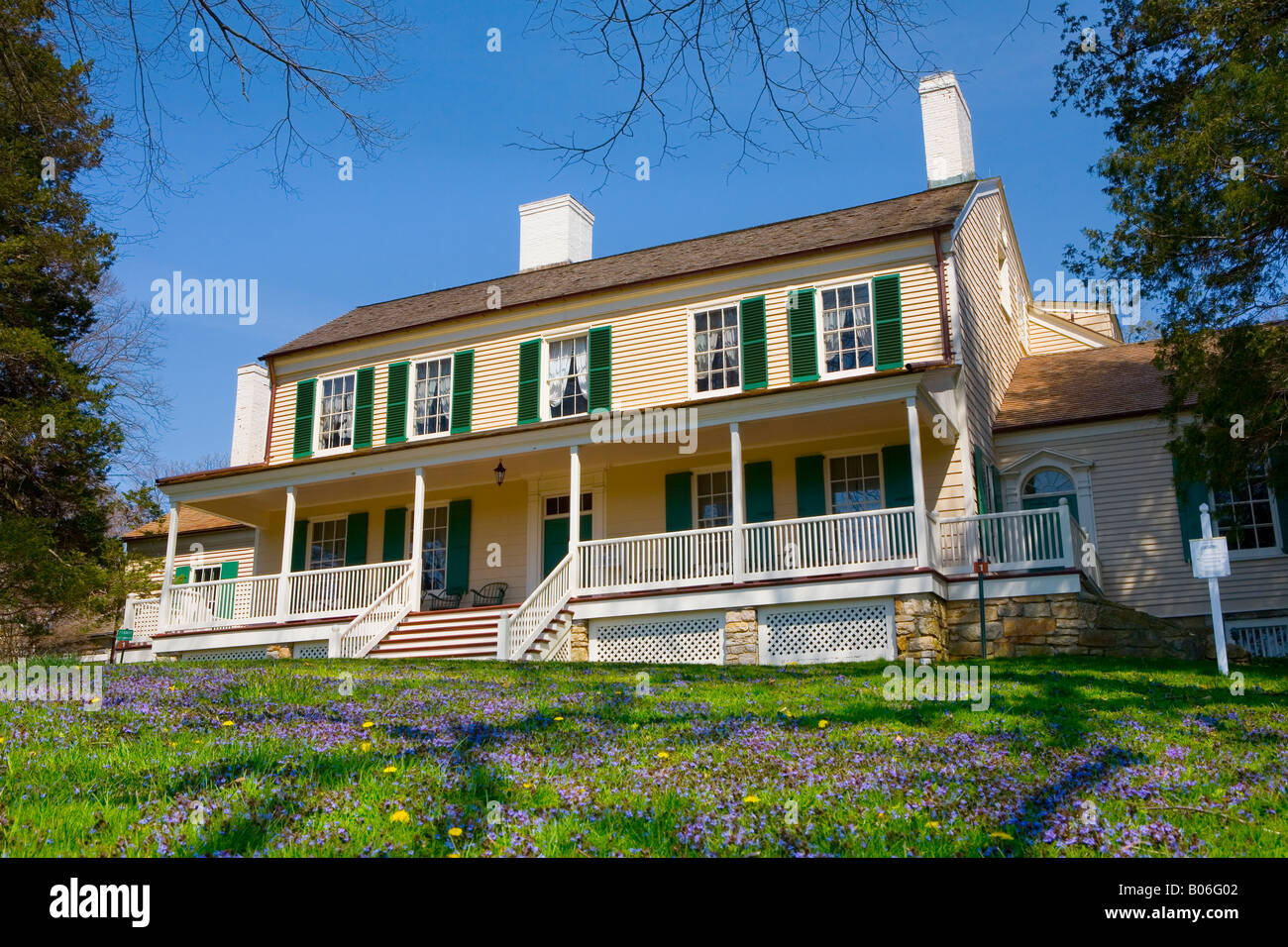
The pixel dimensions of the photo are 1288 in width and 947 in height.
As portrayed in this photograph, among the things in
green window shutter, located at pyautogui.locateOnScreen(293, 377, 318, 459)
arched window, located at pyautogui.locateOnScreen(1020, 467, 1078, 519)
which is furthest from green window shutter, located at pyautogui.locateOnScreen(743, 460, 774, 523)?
green window shutter, located at pyautogui.locateOnScreen(293, 377, 318, 459)

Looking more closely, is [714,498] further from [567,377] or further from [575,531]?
[567,377]

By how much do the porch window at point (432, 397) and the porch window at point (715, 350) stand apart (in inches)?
205

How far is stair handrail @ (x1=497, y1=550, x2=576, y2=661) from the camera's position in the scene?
50.9 ft

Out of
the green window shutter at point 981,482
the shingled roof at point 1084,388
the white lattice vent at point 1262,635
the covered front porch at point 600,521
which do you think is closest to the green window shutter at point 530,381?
the covered front porch at point 600,521

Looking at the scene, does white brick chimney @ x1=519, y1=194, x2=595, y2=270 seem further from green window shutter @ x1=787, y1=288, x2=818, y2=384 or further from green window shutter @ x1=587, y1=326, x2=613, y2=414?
green window shutter @ x1=787, y1=288, x2=818, y2=384

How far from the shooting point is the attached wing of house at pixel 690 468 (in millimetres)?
15266

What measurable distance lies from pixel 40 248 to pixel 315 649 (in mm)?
10043

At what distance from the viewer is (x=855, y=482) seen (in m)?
17.6

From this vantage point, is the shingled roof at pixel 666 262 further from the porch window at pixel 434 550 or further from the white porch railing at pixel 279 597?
the white porch railing at pixel 279 597

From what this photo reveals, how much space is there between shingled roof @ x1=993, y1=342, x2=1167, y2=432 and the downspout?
8.15 ft

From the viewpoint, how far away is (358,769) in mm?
5312

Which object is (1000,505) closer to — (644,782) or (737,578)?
(737,578)

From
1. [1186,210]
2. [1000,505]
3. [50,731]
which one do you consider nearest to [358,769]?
[50,731]
